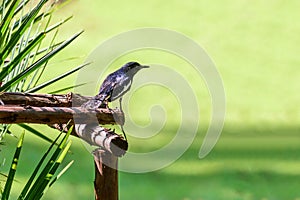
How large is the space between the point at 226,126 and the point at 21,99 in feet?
8.22

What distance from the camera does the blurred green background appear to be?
2865 mm

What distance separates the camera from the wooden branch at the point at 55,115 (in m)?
0.83

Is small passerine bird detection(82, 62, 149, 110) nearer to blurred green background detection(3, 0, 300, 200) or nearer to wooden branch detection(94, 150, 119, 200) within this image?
wooden branch detection(94, 150, 119, 200)

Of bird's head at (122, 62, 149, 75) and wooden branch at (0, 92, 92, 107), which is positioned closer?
wooden branch at (0, 92, 92, 107)

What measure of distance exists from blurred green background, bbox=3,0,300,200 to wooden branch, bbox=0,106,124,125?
183 centimetres

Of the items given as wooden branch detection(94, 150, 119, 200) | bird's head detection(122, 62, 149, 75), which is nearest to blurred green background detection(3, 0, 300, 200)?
bird's head detection(122, 62, 149, 75)

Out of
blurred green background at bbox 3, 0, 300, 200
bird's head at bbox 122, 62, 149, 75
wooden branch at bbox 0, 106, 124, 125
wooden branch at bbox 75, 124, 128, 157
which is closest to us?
wooden branch at bbox 0, 106, 124, 125

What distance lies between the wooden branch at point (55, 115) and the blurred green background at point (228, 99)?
1828 millimetres

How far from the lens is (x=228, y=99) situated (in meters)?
3.58

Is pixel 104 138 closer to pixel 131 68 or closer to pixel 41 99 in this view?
pixel 41 99

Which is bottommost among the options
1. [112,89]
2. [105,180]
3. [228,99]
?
[105,180]

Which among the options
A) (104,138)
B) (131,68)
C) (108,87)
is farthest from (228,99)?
(104,138)

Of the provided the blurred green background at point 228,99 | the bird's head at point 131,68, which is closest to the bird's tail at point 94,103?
the bird's head at point 131,68

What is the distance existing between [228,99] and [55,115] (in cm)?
274
